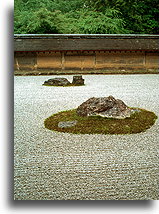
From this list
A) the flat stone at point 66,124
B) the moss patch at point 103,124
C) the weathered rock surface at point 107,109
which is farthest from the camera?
the weathered rock surface at point 107,109

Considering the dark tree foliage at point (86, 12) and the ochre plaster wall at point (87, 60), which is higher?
the dark tree foliage at point (86, 12)

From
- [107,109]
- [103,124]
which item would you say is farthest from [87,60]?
[103,124]

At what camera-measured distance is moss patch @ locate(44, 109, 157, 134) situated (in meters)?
3.87

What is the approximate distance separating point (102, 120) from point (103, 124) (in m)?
0.14

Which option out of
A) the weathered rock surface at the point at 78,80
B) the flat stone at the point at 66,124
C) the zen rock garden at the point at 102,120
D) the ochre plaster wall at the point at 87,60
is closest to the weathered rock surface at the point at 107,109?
the zen rock garden at the point at 102,120

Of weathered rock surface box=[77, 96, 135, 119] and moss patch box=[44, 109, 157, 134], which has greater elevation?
weathered rock surface box=[77, 96, 135, 119]

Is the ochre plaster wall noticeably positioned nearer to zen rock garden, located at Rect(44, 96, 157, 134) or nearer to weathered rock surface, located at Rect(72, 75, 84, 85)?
weathered rock surface, located at Rect(72, 75, 84, 85)

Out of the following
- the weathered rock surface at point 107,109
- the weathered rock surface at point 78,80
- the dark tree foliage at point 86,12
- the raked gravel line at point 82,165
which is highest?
the dark tree foliage at point 86,12

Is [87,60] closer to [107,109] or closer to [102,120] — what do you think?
[107,109]

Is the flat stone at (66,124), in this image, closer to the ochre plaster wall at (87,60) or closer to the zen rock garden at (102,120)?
the zen rock garden at (102,120)

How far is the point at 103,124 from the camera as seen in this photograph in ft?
13.3

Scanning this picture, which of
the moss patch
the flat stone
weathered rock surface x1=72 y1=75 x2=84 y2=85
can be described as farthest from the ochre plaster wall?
the flat stone

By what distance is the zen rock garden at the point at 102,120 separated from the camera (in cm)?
390

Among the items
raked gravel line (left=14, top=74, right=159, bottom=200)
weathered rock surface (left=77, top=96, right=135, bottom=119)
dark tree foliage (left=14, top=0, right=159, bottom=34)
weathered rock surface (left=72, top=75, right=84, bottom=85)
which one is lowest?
weathered rock surface (left=72, top=75, right=84, bottom=85)
